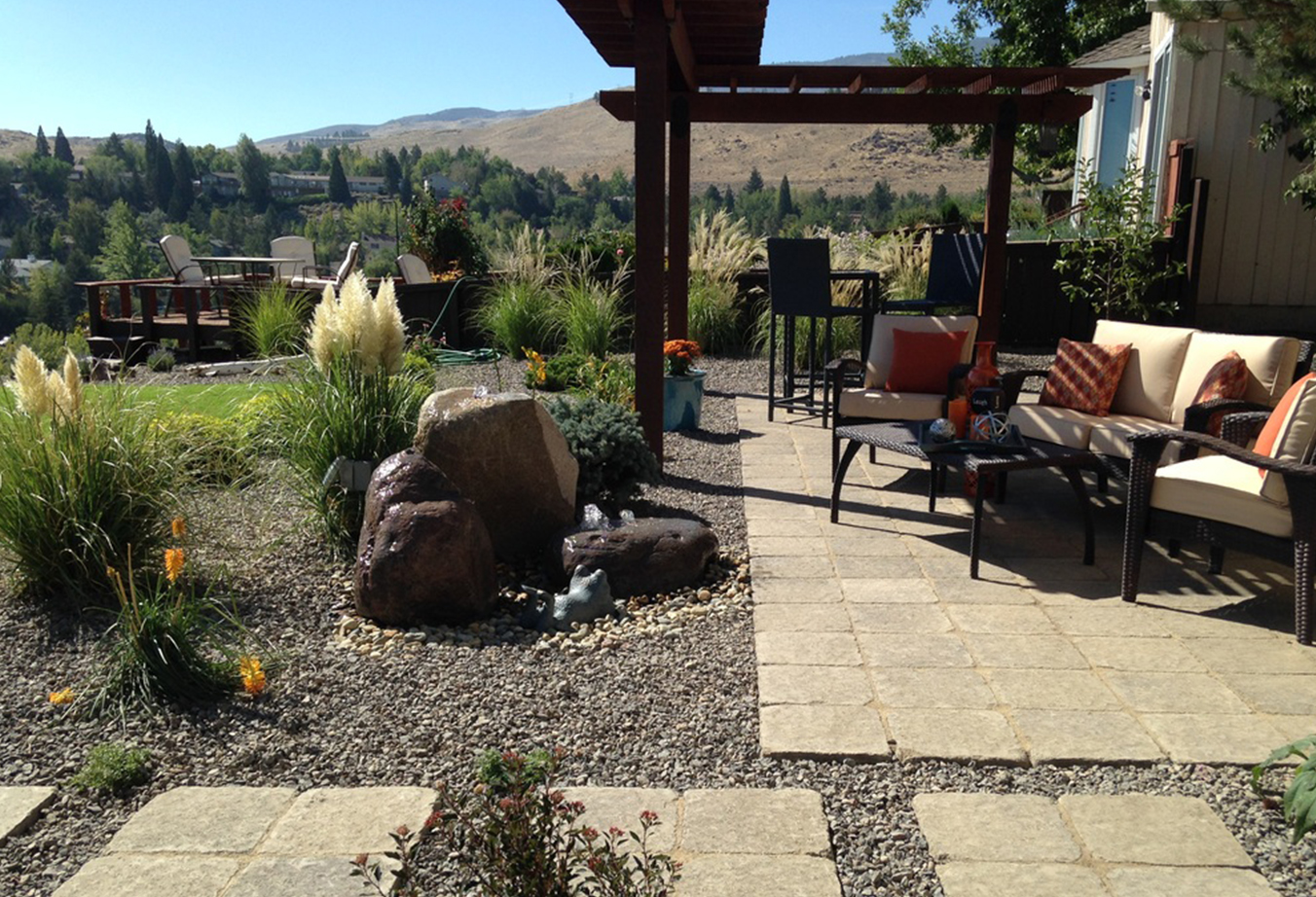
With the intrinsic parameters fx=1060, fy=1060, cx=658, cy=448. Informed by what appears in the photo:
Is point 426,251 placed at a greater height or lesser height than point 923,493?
greater

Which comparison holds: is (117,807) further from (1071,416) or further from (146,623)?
(1071,416)

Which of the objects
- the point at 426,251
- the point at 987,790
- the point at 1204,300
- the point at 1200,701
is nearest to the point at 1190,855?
the point at 987,790

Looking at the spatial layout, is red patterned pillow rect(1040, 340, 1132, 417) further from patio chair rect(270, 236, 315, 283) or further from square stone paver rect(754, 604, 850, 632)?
patio chair rect(270, 236, 315, 283)

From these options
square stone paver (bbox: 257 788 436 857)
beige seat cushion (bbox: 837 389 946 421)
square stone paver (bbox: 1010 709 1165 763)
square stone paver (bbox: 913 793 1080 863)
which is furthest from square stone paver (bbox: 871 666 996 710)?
beige seat cushion (bbox: 837 389 946 421)

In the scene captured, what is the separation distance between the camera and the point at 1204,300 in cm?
952

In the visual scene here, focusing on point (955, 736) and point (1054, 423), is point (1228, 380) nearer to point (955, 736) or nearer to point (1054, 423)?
point (1054, 423)

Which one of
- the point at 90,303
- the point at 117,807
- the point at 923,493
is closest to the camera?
the point at 117,807

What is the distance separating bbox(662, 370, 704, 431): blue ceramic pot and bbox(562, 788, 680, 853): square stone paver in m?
4.63

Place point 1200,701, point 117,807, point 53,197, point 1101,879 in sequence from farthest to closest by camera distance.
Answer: point 53,197
point 1200,701
point 117,807
point 1101,879

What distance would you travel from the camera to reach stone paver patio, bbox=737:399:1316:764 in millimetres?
2824

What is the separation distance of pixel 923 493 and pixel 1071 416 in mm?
841

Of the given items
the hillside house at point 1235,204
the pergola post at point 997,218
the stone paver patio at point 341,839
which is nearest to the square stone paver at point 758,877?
the stone paver patio at point 341,839

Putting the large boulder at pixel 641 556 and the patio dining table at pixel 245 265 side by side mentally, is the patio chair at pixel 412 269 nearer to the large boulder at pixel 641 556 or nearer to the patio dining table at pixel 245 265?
the patio dining table at pixel 245 265

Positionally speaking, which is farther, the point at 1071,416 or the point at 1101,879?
the point at 1071,416
